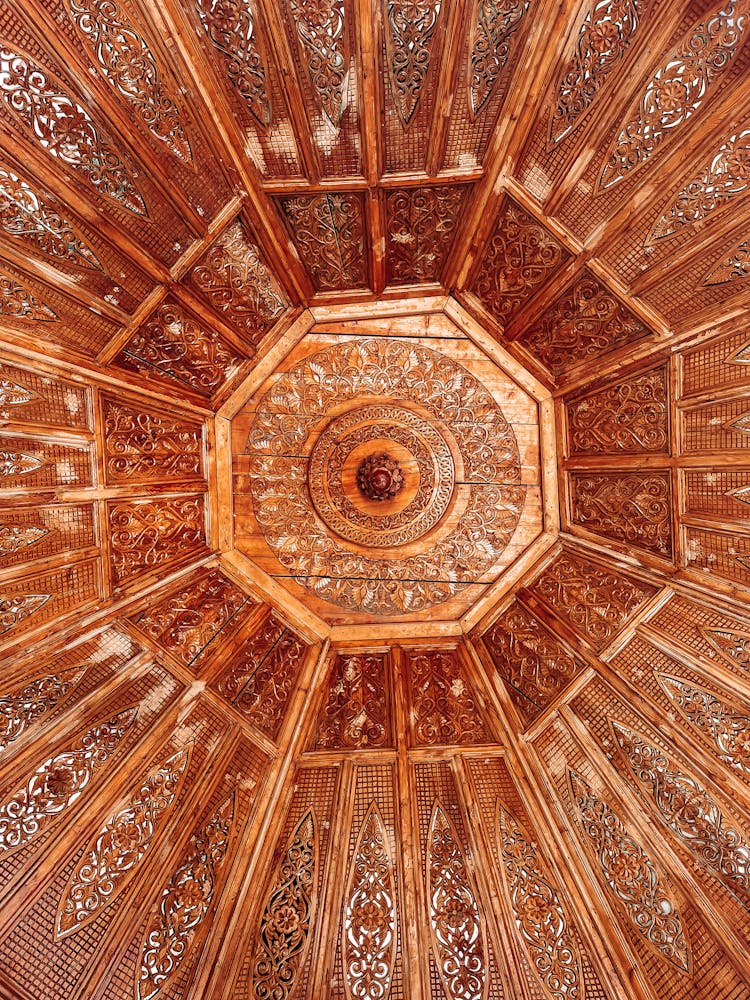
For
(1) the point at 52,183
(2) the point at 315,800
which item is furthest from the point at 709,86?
(2) the point at 315,800

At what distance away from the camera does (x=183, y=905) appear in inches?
196

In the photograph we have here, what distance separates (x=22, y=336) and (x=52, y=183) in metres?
1.18

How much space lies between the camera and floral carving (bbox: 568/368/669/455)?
17.4 feet

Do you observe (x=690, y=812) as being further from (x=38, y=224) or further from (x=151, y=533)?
(x=38, y=224)

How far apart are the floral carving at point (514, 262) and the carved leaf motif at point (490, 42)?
0.83 meters

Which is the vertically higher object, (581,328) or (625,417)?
(581,328)

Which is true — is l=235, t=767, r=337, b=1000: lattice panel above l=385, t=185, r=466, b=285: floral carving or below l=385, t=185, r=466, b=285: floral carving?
below

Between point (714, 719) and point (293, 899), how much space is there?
3.88m

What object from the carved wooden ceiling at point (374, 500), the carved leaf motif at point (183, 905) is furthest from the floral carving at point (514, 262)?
the carved leaf motif at point (183, 905)

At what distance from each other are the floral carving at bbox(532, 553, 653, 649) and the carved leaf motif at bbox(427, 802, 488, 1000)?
2130 mm

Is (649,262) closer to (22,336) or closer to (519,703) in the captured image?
(519,703)

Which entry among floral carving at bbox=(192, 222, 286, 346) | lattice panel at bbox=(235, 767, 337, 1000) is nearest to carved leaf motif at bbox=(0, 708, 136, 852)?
lattice panel at bbox=(235, 767, 337, 1000)

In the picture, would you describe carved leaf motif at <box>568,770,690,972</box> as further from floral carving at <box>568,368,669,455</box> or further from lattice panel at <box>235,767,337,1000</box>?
floral carving at <box>568,368,669,455</box>

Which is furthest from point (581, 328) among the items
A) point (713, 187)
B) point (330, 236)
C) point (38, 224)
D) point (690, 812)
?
point (38, 224)
